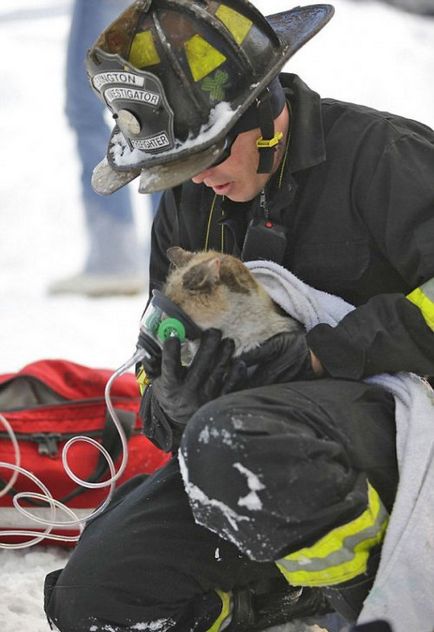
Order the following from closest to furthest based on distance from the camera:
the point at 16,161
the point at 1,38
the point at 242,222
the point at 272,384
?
the point at 272,384
the point at 242,222
the point at 16,161
the point at 1,38

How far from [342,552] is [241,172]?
28.1 inches

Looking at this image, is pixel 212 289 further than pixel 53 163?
No

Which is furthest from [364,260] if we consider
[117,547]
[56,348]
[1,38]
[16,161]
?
[1,38]

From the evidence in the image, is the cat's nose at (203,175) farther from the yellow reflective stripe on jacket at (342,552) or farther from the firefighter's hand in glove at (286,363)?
the yellow reflective stripe on jacket at (342,552)

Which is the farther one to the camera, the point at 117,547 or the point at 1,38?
the point at 1,38

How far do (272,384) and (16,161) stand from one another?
402cm

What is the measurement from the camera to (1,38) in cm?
678

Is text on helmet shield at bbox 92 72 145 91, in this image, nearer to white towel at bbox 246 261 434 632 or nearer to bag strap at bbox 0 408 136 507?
white towel at bbox 246 261 434 632

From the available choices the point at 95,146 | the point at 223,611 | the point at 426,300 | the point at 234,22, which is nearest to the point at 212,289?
the point at 426,300

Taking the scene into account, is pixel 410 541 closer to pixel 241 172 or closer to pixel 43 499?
→ pixel 241 172

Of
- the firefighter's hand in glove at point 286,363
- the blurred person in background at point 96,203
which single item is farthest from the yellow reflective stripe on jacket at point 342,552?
the blurred person in background at point 96,203

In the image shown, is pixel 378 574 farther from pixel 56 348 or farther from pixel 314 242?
pixel 56 348

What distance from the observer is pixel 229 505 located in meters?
1.38

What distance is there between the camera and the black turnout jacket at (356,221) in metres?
Answer: 1.56
